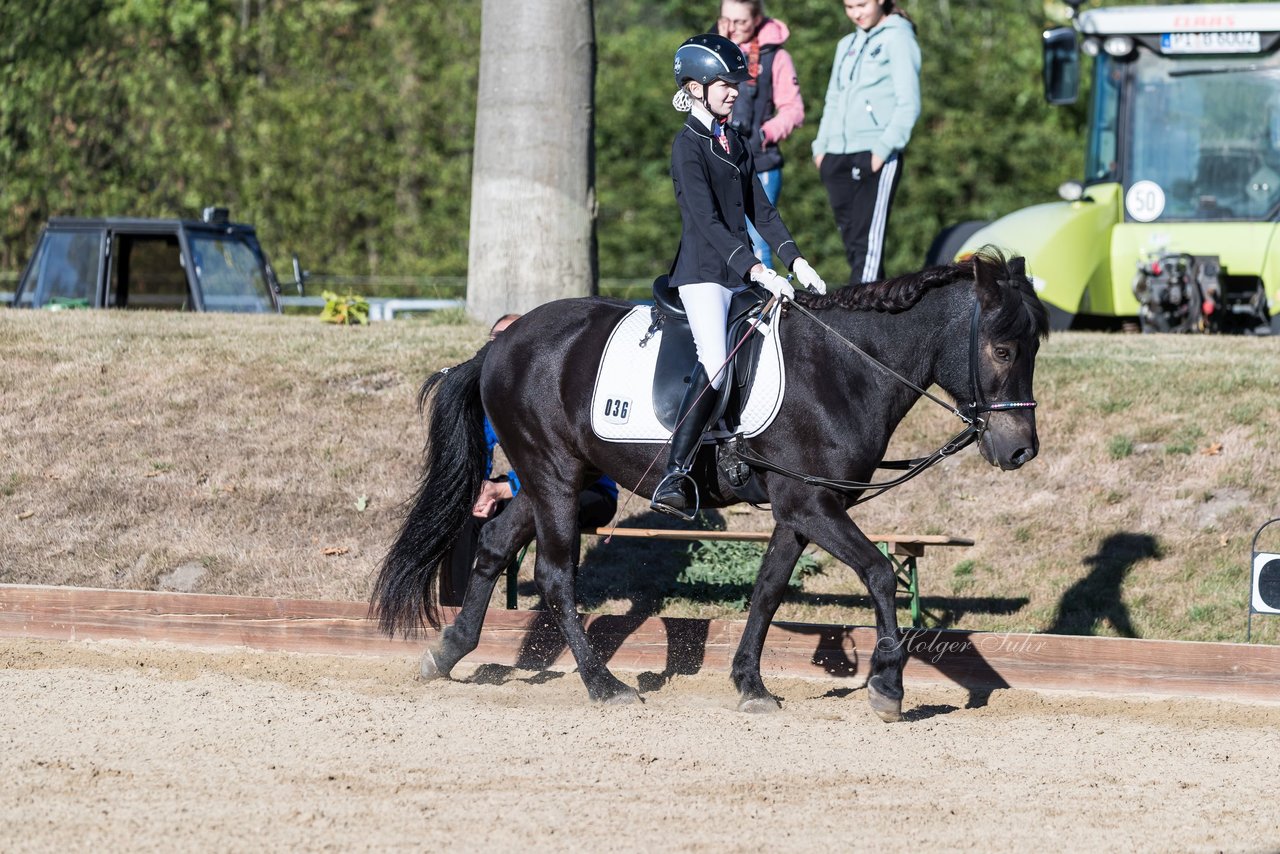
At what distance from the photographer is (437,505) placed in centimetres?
771

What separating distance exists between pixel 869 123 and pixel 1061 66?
12.2ft

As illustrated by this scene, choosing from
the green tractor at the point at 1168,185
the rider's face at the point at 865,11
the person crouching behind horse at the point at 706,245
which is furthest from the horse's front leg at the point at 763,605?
the green tractor at the point at 1168,185

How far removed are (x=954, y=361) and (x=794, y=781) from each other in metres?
1.90

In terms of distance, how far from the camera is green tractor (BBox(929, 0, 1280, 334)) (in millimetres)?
13273

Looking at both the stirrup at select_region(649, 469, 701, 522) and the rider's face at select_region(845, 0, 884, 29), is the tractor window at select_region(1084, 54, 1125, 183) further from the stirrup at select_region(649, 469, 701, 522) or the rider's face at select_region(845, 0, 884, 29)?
the stirrup at select_region(649, 469, 701, 522)

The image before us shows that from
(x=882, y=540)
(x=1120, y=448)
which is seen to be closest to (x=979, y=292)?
A: (x=882, y=540)

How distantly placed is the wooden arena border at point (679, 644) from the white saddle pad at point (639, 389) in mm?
1169

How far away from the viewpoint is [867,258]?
34.4 feet

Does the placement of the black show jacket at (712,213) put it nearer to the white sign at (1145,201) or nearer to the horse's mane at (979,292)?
the horse's mane at (979,292)

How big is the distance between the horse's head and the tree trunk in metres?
5.24

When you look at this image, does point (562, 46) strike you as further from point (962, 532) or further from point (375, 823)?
point (375, 823)

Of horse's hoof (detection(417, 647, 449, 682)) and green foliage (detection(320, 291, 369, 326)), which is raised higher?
green foliage (detection(320, 291, 369, 326))

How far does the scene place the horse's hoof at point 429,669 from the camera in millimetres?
7477

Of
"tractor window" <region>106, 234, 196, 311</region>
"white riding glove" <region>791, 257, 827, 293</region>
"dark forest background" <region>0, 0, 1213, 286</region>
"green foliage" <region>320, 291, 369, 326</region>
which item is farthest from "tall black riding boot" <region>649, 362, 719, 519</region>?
"dark forest background" <region>0, 0, 1213, 286</region>
